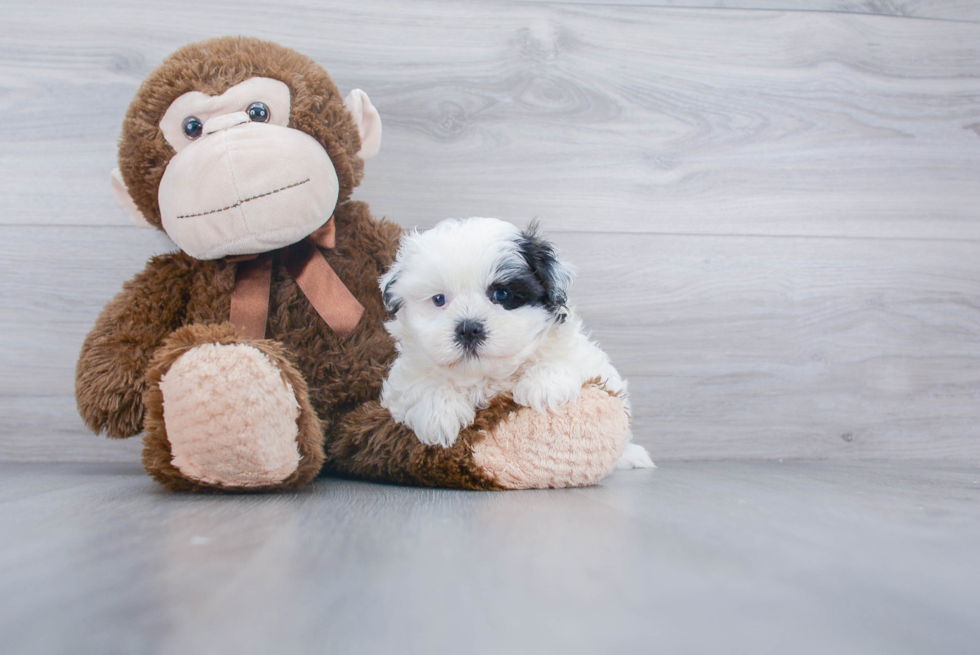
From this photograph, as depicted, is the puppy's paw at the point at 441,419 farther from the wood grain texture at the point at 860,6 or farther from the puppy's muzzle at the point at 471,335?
the wood grain texture at the point at 860,6

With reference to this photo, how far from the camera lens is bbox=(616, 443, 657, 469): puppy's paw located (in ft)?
3.49

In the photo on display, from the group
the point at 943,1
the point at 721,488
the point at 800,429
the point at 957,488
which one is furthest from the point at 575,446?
the point at 943,1

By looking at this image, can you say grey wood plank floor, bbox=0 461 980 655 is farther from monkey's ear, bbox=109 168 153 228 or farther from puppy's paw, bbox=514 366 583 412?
monkey's ear, bbox=109 168 153 228

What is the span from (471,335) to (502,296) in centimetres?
7

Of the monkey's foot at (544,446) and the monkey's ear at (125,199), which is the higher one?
the monkey's ear at (125,199)

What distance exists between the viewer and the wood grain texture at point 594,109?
1.16 metres

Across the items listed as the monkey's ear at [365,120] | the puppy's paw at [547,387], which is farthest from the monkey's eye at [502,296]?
the monkey's ear at [365,120]

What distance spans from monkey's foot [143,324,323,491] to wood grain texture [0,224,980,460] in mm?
646

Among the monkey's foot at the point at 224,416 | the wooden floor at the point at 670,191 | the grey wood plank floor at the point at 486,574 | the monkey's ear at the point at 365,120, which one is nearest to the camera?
the grey wood plank floor at the point at 486,574

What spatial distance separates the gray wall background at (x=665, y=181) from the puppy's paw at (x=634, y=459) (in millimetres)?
142

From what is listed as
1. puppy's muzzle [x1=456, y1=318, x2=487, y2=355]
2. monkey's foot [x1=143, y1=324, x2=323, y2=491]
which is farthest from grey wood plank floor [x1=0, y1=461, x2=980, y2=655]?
puppy's muzzle [x1=456, y1=318, x2=487, y2=355]

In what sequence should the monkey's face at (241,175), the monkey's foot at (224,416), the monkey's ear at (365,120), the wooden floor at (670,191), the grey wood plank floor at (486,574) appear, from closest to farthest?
the grey wood plank floor at (486,574), the monkey's foot at (224,416), the monkey's face at (241,175), the monkey's ear at (365,120), the wooden floor at (670,191)

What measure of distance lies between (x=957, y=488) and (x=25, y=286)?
1.56 m

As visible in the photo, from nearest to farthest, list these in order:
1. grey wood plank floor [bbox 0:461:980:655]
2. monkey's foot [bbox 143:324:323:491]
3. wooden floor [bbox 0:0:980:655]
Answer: grey wood plank floor [bbox 0:461:980:655] < monkey's foot [bbox 143:324:323:491] < wooden floor [bbox 0:0:980:655]
